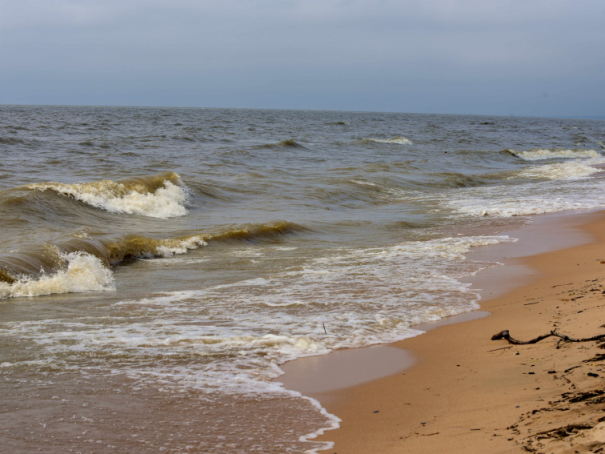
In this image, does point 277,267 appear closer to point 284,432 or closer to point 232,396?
point 232,396

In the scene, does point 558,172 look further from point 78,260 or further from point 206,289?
point 78,260

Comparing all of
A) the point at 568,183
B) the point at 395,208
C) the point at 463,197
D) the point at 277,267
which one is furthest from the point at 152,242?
the point at 568,183

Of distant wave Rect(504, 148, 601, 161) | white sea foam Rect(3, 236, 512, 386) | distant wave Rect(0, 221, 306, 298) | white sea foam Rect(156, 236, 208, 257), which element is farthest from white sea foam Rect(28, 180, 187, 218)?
distant wave Rect(504, 148, 601, 161)

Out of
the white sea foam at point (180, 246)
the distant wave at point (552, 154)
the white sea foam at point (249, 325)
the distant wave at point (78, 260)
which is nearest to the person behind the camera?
the white sea foam at point (249, 325)

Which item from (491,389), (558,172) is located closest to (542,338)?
(491,389)

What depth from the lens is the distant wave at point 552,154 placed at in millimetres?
32394

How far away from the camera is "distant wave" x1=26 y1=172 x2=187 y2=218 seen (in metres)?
12.7

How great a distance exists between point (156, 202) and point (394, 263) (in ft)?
23.8

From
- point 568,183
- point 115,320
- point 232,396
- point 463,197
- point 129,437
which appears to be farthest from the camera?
point 568,183

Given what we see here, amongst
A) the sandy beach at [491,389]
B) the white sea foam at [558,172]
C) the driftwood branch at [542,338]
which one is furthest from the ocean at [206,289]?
the white sea foam at [558,172]

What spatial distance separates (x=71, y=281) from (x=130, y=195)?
664 centimetres

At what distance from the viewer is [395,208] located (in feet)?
47.1

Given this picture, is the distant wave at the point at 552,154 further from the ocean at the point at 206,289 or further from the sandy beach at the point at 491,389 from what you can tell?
the sandy beach at the point at 491,389

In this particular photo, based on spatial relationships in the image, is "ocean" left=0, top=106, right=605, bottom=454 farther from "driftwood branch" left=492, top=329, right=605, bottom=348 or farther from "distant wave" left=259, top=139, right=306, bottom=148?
"distant wave" left=259, top=139, right=306, bottom=148
